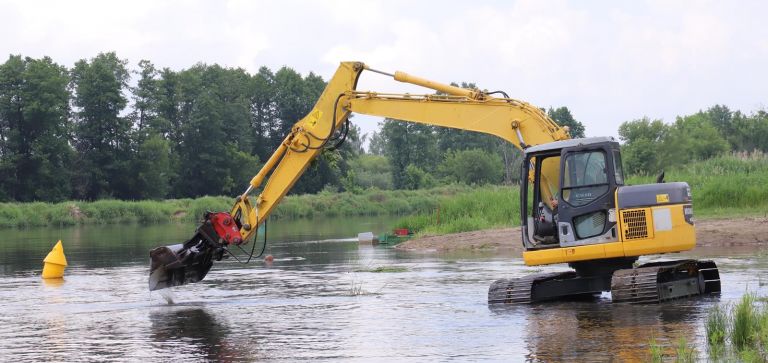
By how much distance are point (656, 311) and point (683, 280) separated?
1.82m

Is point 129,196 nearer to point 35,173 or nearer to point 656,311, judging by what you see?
point 35,173

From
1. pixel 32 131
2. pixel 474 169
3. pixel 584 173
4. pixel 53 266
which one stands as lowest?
pixel 53 266

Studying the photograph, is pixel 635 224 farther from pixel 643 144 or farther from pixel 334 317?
pixel 643 144

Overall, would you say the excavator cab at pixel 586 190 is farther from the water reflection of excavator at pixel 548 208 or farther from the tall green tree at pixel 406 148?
the tall green tree at pixel 406 148

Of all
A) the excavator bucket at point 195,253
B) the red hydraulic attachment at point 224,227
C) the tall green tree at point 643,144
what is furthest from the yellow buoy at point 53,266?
the tall green tree at point 643,144

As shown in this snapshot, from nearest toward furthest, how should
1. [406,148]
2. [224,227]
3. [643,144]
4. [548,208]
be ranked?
[548,208]
[224,227]
[643,144]
[406,148]

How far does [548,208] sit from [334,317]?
3.99m

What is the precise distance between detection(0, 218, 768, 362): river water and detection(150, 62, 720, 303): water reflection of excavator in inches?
19.2

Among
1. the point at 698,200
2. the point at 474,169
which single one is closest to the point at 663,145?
the point at 698,200

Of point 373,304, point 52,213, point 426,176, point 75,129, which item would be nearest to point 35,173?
point 75,129

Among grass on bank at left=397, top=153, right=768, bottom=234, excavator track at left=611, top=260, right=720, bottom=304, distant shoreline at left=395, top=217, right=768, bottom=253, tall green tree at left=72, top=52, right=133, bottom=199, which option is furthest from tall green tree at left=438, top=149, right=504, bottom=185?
excavator track at left=611, top=260, right=720, bottom=304

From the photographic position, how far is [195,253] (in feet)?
72.3

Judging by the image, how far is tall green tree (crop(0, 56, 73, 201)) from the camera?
100438 mm

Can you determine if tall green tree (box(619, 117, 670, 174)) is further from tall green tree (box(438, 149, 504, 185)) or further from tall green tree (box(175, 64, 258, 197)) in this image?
tall green tree (box(175, 64, 258, 197))
